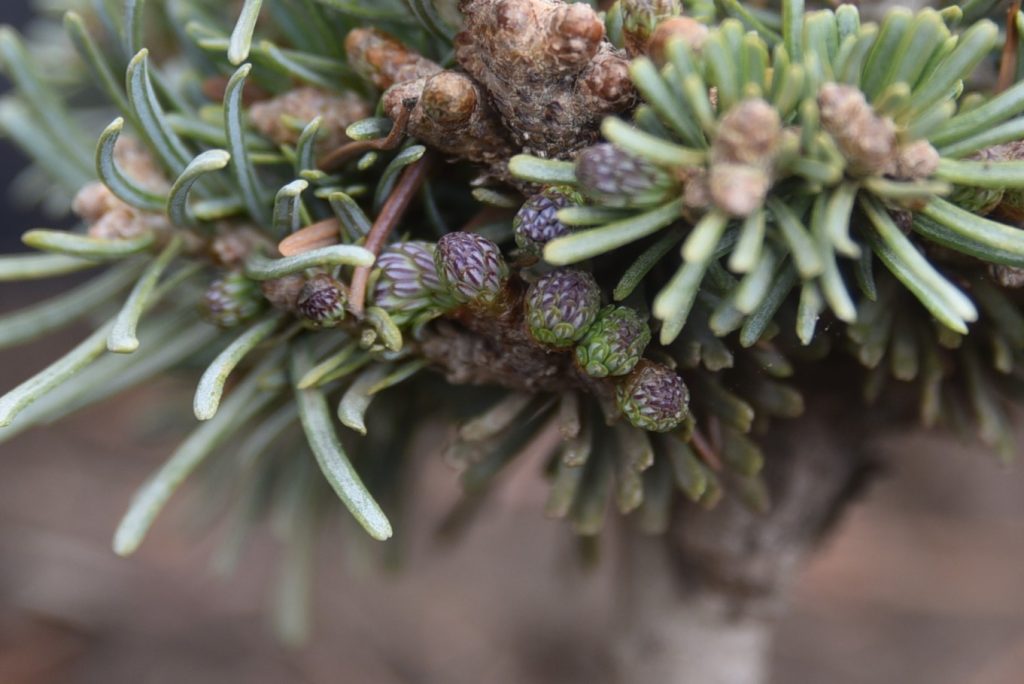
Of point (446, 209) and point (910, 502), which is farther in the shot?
point (910, 502)

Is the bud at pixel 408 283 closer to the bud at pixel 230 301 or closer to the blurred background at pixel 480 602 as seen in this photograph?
the bud at pixel 230 301

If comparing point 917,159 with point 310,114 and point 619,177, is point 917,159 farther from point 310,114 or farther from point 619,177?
point 310,114

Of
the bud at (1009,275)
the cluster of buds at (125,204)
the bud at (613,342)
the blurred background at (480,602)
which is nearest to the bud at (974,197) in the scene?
the bud at (1009,275)

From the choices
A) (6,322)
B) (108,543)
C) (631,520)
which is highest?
(6,322)

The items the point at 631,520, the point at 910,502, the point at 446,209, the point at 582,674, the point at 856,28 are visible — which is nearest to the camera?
the point at 856,28

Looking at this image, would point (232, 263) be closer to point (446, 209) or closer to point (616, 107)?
point (446, 209)

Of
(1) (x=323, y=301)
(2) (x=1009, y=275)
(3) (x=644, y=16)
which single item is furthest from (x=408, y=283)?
(2) (x=1009, y=275)

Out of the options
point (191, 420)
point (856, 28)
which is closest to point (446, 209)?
point (856, 28)

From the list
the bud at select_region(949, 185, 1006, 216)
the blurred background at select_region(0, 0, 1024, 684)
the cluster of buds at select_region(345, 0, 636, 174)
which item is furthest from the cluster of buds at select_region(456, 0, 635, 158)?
the blurred background at select_region(0, 0, 1024, 684)
